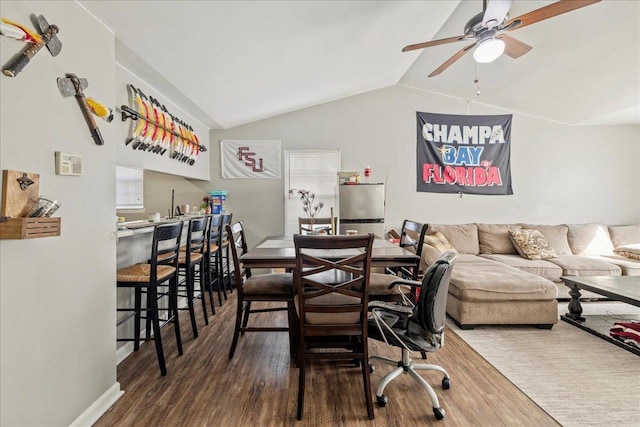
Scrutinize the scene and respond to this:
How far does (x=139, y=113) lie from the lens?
8.82ft

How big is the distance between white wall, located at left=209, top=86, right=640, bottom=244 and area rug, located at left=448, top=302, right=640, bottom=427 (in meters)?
2.27

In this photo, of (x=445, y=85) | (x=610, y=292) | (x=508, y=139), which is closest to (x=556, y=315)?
(x=610, y=292)

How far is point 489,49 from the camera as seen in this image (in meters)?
2.46

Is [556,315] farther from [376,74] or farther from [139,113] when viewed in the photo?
[139,113]

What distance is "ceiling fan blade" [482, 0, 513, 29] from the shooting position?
204 cm

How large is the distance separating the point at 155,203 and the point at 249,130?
1.80 meters

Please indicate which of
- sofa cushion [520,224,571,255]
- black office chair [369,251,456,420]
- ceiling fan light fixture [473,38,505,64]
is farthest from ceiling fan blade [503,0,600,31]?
sofa cushion [520,224,571,255]

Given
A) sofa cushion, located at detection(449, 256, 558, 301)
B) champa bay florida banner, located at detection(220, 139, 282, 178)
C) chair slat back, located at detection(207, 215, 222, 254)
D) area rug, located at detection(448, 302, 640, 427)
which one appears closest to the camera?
area rug, located at detection(448, 302, 640, 427)

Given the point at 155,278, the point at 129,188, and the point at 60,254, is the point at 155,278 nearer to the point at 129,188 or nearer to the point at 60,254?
the point at 60,254

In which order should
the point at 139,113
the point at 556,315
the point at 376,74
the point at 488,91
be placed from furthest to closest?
1. the point at 488,91
2. the point at 376,74
3. the point at 556,315
4. the point at 139,113

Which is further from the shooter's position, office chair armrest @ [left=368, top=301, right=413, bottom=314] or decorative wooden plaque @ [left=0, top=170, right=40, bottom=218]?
office chair armrest @ [left=368, top=301, right=413, bottom=314]

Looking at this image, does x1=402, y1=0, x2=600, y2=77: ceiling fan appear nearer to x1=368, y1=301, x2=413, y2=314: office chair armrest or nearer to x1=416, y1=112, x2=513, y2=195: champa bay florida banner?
x1=368, y1=301, x2=413, y2=314: office chair armrest

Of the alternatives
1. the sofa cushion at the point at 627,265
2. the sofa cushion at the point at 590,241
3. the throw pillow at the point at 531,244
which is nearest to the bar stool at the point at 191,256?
the throw pillow at the point at 531,244

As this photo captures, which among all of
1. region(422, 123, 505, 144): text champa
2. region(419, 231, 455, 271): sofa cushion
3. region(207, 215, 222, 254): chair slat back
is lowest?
region(419, 231, 455, 271): sofa cushion
